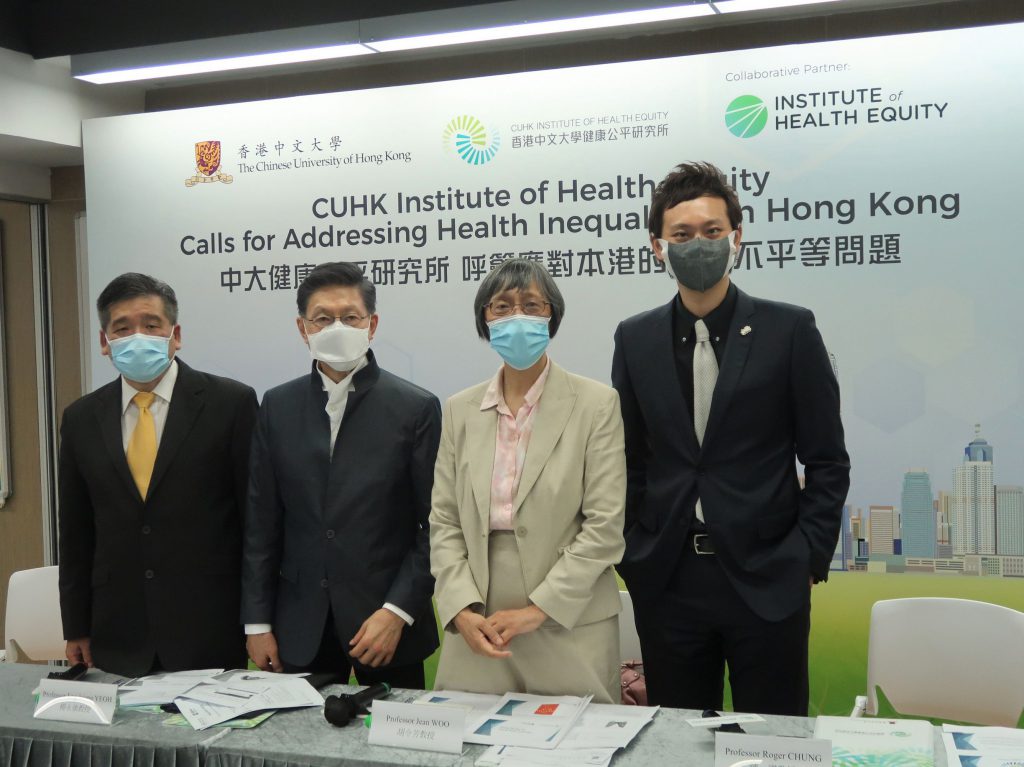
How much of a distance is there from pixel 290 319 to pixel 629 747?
2.86 m

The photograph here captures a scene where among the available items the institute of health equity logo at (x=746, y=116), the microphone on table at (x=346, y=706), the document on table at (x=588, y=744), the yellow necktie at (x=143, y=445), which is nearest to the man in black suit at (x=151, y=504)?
the yellow necktie at (x=143, y=445)

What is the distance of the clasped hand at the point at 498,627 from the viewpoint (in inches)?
88.1

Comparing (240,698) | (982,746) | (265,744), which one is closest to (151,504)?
(240,698)

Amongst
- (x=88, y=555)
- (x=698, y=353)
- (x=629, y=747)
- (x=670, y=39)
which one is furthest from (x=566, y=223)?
(x=629, y=747)

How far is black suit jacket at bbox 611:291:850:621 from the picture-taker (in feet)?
7.77

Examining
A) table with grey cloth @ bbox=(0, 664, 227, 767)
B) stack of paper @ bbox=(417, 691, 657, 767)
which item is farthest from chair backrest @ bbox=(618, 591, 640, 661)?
table with grey cloth @ bbox=(0, 664, 227, 767)

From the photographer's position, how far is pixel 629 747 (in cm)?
195

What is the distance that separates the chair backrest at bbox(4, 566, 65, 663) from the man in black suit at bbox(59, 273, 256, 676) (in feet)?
2.60

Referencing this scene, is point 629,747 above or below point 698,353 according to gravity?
below

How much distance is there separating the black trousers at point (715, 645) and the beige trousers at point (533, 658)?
6.8 inches

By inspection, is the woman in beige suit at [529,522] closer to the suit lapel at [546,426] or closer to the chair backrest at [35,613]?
the suit lapel at [546,426]

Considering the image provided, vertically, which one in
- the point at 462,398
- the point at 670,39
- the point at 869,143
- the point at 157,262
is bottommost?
the point at 462,398

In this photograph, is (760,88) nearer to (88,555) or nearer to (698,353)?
(698,353)

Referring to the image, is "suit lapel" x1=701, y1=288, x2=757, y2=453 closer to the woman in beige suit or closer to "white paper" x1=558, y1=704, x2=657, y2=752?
the woman in beige suit
